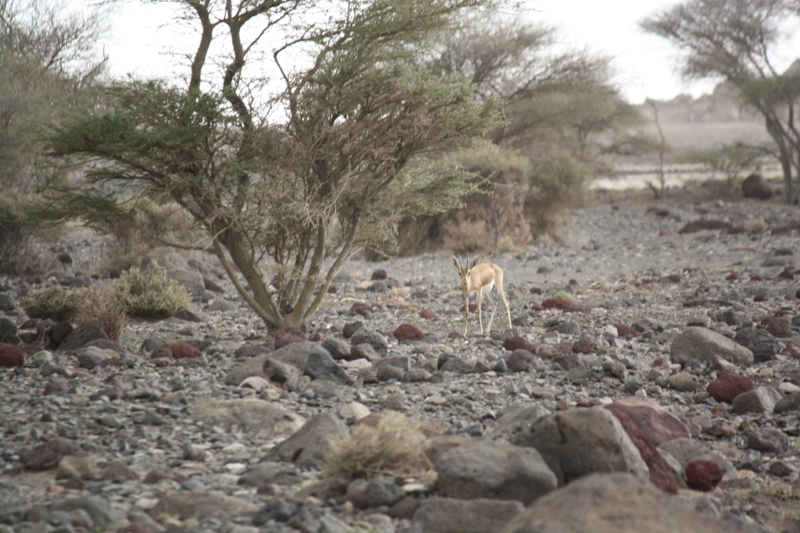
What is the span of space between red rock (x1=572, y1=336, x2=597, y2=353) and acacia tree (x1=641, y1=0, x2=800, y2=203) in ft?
80.6

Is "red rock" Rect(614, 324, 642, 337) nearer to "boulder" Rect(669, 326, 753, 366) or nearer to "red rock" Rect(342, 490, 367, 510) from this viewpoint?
"boulder" Rect(669, 326, 753, 366)

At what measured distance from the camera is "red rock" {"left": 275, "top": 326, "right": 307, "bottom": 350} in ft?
25.9

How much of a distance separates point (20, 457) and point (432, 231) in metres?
16.5

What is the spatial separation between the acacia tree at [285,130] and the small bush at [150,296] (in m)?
2.05

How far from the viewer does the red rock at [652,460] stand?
4.19 metres

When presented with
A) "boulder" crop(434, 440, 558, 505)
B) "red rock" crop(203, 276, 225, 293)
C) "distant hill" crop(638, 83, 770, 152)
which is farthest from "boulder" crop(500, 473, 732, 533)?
"distant hill" crop(638, 83, 770, 152)

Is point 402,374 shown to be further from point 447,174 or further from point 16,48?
point 16,48

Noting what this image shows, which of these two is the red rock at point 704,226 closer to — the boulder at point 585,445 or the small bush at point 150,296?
the small bush at point 150,296

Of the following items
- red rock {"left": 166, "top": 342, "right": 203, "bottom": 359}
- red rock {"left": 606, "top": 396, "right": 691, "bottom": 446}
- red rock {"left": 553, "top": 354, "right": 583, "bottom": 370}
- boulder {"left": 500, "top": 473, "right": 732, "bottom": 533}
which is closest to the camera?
boulder {"left": 500, "top": 473, "right": 732, "bottom": 533}

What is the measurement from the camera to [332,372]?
6750 mm

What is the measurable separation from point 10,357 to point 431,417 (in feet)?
13.0

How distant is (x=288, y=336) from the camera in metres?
8.02

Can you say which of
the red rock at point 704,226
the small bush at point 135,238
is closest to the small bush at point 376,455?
the small bush at point 135,238

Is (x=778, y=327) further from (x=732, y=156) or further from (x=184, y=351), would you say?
(x=732, y=156)
